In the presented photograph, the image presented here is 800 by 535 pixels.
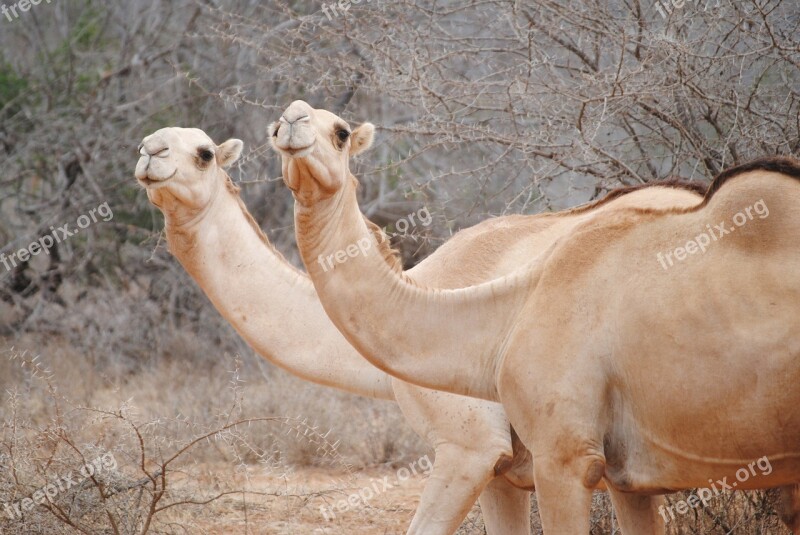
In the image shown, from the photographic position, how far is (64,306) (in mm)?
12461

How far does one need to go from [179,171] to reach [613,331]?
8.33 ft

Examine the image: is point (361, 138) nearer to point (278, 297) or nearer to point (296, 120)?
point (296, 120)

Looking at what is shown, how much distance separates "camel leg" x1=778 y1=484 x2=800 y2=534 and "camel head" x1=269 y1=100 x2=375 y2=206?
2148 mm

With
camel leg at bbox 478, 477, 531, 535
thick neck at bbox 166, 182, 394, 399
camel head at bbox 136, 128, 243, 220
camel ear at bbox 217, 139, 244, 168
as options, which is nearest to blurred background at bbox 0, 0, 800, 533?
thick neck at bbox 166, 182, 394, 399

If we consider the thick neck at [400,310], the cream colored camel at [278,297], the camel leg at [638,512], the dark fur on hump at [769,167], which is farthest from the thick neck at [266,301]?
the dark fur on hump at [769,167]

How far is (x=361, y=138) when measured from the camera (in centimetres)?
478

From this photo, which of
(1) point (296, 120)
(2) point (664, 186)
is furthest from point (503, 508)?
(1) point (296, 120)

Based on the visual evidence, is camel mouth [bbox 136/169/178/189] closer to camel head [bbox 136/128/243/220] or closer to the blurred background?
camel head [bbox 136/128/243/220]

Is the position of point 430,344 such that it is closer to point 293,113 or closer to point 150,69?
point 293,113

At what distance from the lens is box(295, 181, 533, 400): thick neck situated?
161 inches

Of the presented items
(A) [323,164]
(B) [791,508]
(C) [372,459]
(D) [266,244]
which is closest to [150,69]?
(C) [372,459]

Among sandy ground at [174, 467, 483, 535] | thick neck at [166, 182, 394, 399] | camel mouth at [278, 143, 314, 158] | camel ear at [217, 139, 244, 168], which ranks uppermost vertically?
camel mouth at [278, 143, 314, 158]

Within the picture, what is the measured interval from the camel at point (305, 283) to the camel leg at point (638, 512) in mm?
562

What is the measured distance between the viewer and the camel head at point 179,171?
5.18 metres
